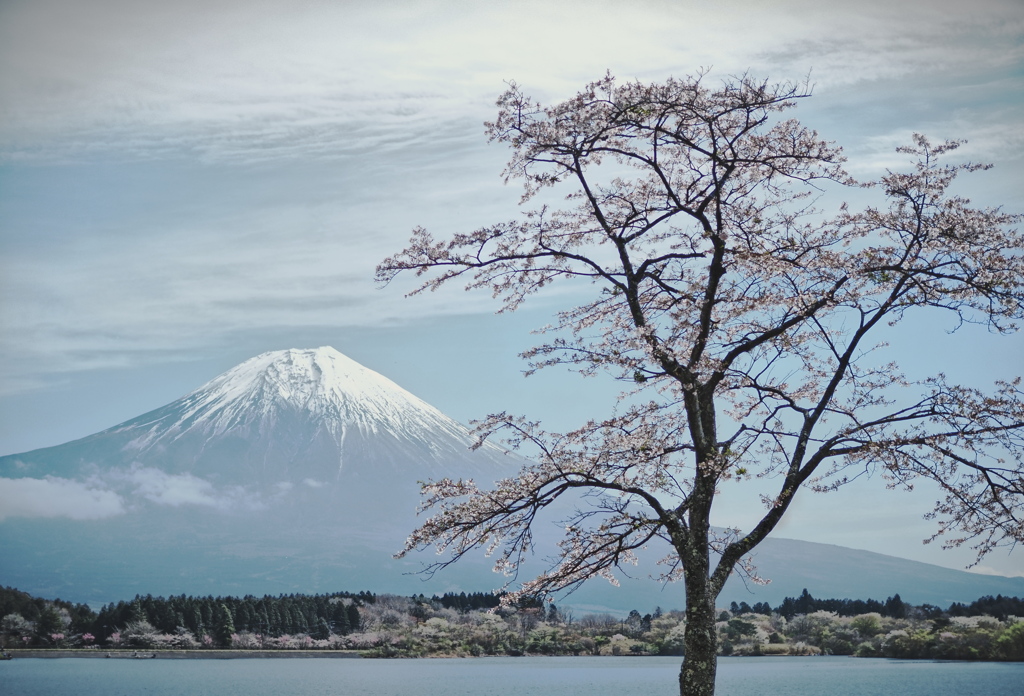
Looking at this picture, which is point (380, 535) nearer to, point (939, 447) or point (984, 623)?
point (984, 623)

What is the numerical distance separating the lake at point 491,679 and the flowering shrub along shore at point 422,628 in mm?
1735

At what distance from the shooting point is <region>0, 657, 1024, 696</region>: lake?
30.4 m

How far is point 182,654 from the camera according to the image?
52.7 meters

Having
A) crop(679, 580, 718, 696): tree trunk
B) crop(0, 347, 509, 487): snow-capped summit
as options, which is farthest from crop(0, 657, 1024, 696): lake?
crop(0, 347, 509, 487): snow-capped summit

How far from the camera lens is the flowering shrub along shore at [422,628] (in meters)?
48.0

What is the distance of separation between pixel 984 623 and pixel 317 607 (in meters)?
37.2

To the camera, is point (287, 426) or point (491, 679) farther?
point (287, 426)

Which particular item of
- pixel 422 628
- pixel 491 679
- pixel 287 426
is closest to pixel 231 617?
pixel 422 628

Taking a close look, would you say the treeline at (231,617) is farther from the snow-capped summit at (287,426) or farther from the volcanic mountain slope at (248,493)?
the snow-capped summit at (287,426)

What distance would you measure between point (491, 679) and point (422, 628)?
15.4 meters

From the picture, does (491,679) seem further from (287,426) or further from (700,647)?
(287,426)

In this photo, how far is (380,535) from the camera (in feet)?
550

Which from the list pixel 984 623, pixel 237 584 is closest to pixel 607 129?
pixel 984 623

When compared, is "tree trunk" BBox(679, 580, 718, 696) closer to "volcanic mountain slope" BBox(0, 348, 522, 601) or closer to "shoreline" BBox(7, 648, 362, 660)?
"shoreline" BBox(7, 648, 362, 660)
